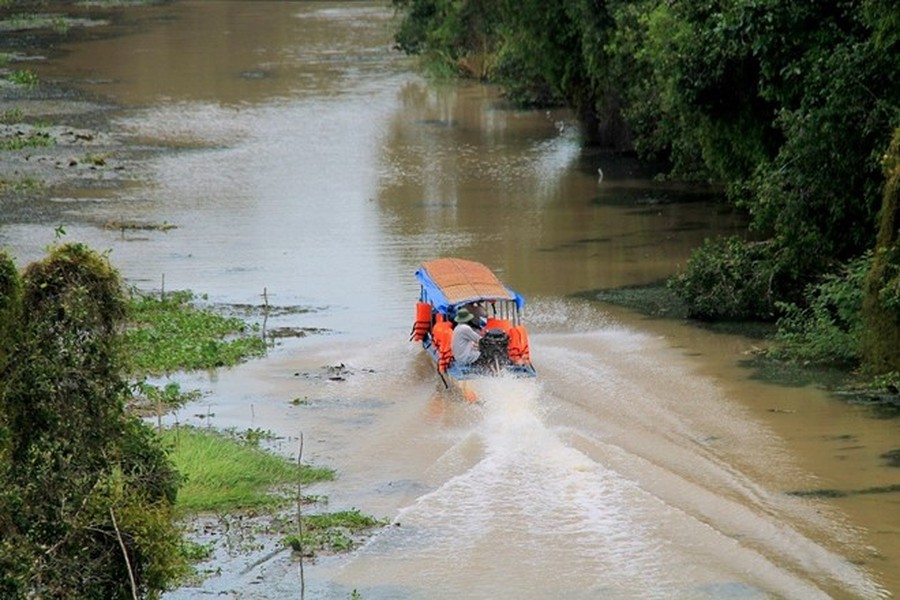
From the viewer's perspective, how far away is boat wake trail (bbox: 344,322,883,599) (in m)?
13.8

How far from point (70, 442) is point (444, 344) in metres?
9.71

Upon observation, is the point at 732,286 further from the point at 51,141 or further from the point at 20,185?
the point at 51,141

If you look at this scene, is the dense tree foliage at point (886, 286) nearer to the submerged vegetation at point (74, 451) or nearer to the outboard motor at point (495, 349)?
the outboard motor at point (495, 349)

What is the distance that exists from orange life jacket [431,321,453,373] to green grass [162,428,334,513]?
3.61 metres

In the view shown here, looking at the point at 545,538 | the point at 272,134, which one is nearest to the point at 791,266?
the point at 545,538

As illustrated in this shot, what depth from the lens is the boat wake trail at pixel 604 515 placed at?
45.3 ft

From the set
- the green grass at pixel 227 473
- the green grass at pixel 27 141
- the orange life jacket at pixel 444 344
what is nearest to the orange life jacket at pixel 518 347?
the orange life jacket at pixel 444 344

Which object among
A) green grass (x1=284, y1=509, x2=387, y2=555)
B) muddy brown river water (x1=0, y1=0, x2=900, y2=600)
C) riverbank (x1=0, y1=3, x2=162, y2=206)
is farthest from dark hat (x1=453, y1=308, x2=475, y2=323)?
riverbank (x1=0, y1=3, x2=162, y2=206)

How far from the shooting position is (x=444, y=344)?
2062cm

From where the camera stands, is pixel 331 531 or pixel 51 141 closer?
pixel 331 531

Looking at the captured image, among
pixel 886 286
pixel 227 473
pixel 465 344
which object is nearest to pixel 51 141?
pixel 465 344

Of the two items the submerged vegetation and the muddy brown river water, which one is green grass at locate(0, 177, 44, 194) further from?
the submerged vegetation

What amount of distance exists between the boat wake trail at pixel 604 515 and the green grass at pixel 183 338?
4165mm

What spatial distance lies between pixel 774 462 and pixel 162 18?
180 ft
